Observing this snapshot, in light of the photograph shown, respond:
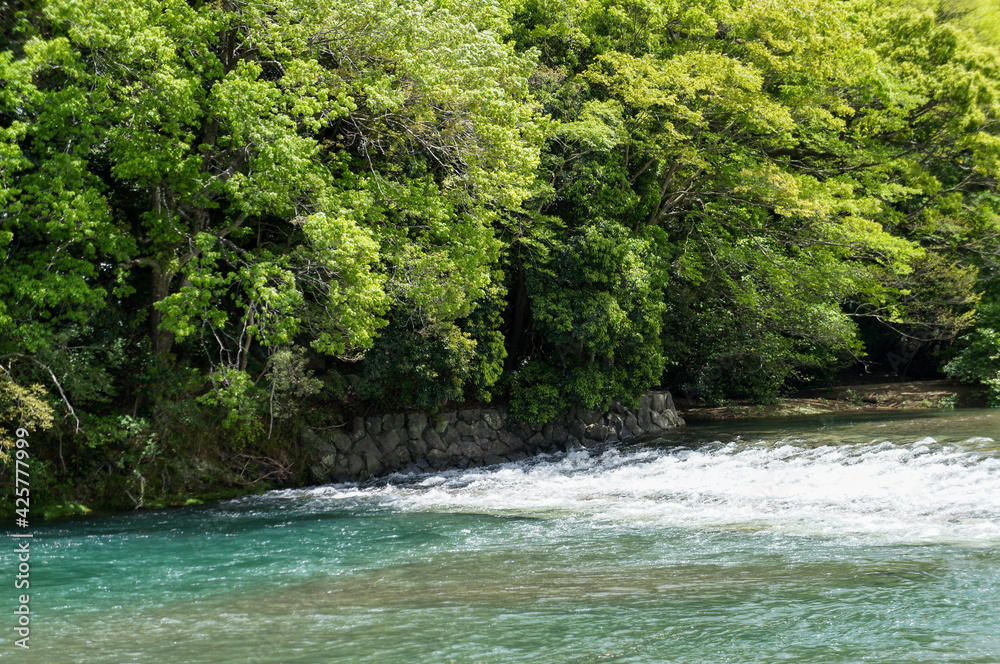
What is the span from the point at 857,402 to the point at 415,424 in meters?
15.1

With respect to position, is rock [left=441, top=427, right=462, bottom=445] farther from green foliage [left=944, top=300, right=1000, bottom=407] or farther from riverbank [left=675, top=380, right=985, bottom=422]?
green foliage [left=944, top=300, right=1000, bottom=407]

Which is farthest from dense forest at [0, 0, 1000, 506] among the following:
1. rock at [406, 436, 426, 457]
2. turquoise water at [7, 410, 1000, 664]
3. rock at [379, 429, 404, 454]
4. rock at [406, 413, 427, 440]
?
turquoise water at [7, 410, 1000, 664]

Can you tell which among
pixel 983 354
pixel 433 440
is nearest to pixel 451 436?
pixel 433 440

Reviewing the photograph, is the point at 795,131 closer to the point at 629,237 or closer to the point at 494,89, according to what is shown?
the point at 629,237

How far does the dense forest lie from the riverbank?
2.13ft

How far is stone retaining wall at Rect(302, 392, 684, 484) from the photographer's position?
57.8 feet

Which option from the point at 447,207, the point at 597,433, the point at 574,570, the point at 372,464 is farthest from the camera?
the point at 597,433

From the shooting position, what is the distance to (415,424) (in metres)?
18.5

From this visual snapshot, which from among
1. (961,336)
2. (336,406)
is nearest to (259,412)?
(336,406)

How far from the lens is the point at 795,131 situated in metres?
22.4

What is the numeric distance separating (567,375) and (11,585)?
13.3m

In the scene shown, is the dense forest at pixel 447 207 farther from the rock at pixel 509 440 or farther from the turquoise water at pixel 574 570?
the turquoise water at pixel 574 570

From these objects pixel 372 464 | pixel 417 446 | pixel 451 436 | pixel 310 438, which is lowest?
pixel 372 464

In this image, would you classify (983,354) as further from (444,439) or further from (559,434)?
(444,439)
